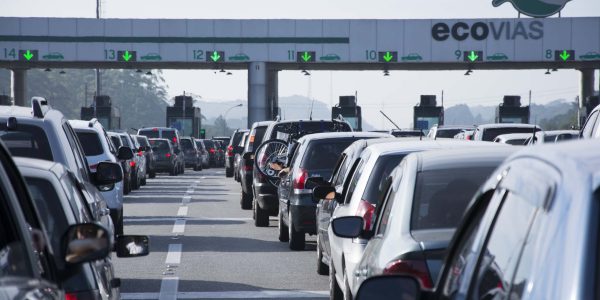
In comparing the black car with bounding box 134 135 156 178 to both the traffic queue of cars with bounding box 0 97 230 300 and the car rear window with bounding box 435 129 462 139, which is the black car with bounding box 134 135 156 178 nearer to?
the car rear window with bounding box 435 129 462 139

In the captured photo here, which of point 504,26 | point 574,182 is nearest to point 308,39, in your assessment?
point 504,26

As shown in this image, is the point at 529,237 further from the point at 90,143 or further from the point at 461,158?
the point at 90,143

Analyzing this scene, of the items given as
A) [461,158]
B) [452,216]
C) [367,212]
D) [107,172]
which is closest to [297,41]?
[107,172]

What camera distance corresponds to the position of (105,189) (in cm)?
1672

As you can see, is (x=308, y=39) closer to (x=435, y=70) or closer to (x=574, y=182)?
(x=435, y=70)

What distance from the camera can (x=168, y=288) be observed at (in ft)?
41.2

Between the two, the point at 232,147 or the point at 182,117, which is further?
the point at 182,117

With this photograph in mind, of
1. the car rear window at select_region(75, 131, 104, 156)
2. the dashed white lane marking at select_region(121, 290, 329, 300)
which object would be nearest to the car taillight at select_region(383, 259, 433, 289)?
the dashed white lane marking at select_region(121, 290, 329, 300)

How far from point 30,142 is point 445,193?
330 centimetres

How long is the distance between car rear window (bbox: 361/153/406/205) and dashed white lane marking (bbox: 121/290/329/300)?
89.0 inches

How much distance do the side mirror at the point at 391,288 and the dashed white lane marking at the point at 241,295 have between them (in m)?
7.78

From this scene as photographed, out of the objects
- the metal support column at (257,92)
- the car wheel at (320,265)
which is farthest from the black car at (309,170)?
the metal support column at (257,92)

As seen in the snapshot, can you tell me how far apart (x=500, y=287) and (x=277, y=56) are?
5738cm

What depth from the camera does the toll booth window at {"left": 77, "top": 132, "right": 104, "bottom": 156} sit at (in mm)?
19781
